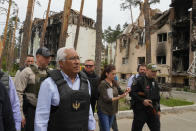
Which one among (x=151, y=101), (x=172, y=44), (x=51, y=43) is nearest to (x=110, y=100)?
(x=151, y=101)

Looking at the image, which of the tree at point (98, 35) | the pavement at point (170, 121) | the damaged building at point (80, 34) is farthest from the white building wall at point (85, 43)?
the pavement at point (170, 121)

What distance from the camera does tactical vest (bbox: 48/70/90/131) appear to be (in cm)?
206

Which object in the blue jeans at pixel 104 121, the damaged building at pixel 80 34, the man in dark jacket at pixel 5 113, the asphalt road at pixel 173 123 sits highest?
the damaged building at pixel 80 34

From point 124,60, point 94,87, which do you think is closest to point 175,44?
point 124,60

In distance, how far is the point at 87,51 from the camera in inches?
1515

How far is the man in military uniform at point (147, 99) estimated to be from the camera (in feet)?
12.5

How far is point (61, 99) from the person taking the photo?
6.70 feet

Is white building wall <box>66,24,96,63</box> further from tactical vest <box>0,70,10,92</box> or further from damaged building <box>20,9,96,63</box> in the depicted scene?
tactical vest <box>0,70,10,92</box>

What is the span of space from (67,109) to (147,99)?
220 centimetres

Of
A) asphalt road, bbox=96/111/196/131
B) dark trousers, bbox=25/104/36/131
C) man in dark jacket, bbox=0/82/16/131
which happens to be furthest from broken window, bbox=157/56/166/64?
man in dark jacket, bbox=0/82/16/131

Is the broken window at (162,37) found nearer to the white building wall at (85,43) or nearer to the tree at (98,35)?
the white building wall at (85,43)

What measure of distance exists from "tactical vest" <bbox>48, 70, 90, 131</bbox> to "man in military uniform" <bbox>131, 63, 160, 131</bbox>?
1.91 metres

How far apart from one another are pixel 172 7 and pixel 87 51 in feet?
60.6

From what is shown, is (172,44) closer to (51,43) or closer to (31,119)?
(31,119)
